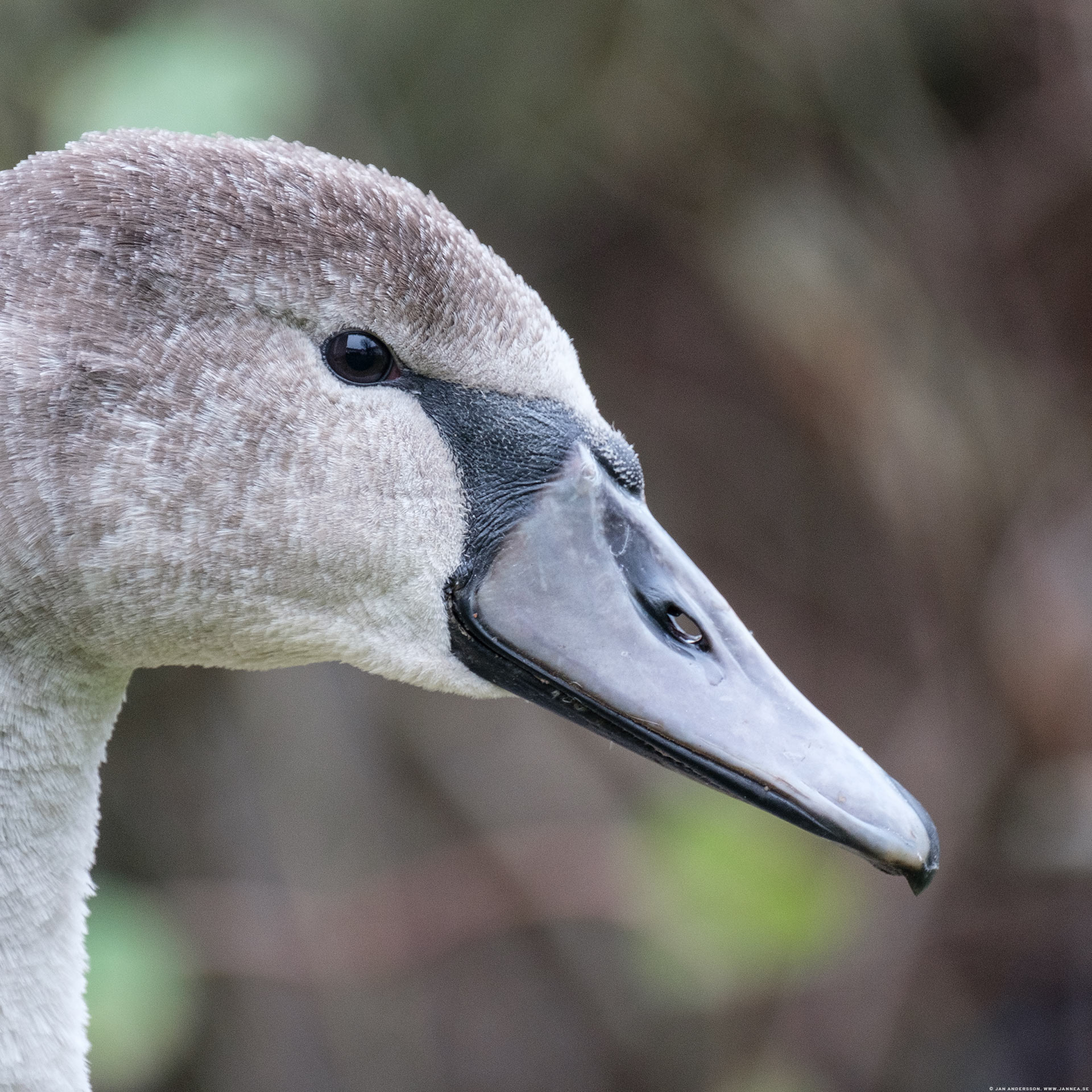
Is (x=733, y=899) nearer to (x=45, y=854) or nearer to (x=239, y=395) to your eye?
(x=45, y=854)

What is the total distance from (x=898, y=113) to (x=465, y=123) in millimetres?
1110

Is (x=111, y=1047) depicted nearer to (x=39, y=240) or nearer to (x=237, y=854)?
(x=237, y=854)

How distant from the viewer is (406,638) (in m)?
1.35

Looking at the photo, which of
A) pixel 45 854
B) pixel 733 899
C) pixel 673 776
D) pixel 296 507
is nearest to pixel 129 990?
pixel 733 899

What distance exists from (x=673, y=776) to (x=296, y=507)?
3.03 meters

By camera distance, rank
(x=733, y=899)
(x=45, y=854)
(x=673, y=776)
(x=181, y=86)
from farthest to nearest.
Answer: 1. (x=673, y=776)
2. (x=733, y=899)
3. (x=181, y=86)
4. (x=45, y=854)

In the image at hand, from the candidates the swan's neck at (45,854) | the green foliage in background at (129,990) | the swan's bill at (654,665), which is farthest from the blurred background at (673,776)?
the swan's bill at (654,665)

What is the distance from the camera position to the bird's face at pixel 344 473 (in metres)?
1.21

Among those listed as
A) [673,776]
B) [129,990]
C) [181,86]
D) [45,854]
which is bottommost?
[129,990]

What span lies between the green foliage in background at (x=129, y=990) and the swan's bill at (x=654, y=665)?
1608mm

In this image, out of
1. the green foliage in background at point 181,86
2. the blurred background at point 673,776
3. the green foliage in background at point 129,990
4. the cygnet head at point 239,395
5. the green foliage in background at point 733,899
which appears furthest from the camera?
the blurred background at point 673,776

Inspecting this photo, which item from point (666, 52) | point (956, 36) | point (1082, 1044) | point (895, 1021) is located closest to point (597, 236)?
point (666, 52)

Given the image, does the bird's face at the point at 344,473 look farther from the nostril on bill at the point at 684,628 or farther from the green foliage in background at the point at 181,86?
the green foliage in background at the point at 181,86

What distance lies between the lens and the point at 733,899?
9.24ft
